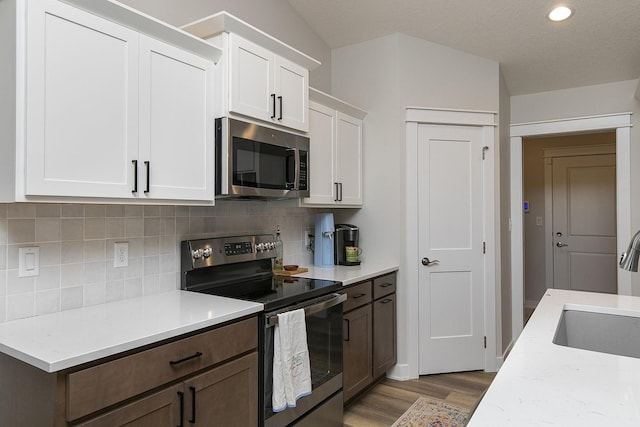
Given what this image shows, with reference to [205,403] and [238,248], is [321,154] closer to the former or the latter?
[238,248]

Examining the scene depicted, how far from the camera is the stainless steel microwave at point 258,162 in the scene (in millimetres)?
2053

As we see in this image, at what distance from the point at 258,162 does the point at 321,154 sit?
731 mm

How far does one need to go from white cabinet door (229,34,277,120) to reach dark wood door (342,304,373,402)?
1.32 metres

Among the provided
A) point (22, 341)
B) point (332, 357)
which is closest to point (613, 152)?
point (332, 357)

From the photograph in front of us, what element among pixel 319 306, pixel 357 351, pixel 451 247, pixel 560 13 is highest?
pixel 560 13

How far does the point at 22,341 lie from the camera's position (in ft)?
4.44

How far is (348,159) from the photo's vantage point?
3.20 metres

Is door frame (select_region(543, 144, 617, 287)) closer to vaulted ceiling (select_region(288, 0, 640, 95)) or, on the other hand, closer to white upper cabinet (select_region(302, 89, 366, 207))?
vaulted ceiling (select_region(288, 0, 640, 95))

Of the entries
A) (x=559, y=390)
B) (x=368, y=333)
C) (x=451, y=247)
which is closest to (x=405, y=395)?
(x=368, y=333)

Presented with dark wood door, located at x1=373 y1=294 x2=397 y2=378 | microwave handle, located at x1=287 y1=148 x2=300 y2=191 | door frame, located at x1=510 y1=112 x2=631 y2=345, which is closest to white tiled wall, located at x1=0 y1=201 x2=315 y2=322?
microwave handle, located at x1=287 y1=148 x2=300 y2=191

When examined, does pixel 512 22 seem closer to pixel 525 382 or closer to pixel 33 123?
pixel 525 382

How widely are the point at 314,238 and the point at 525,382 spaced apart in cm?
236

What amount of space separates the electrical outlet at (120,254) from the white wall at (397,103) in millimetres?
1921

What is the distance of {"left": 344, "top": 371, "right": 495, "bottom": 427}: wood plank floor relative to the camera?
263cm
